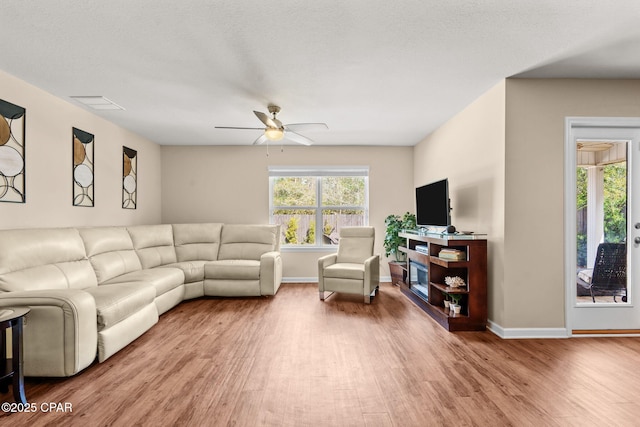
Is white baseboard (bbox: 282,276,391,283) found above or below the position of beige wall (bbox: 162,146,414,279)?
below

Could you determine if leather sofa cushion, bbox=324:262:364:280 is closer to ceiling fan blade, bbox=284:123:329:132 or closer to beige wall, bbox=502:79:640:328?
beige wall, bbox=502:79:640:328

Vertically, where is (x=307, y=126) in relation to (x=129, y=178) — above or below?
above

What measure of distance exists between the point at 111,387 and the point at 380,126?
13.3 feet

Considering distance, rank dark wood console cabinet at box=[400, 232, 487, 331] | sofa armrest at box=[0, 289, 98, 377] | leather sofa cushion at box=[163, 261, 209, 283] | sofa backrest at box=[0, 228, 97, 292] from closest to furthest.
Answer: sofa armrest at box=[0, 289, 98, 377]
sofa backrest at box=[0, 228, 97, 292]
dark wood console cabinet at box=[400, 232, 487, 331]
leather sofa cushion at box=[163, 261, 209, 283]

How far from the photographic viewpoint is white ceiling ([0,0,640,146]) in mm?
2090

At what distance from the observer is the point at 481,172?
3.62 m

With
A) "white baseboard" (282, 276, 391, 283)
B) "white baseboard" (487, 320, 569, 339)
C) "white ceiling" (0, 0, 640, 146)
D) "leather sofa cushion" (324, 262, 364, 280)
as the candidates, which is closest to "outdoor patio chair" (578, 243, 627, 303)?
"white baseboard" (487, 320, 569, 339)

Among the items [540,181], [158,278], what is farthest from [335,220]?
[540,181]

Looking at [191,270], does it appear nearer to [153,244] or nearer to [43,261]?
[153,244]

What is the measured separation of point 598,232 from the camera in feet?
10.7

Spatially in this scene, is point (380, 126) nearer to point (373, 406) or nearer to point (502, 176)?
point (502, 176)

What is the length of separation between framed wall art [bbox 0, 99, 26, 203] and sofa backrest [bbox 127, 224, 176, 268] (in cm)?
152

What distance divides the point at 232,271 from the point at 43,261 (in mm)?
2211

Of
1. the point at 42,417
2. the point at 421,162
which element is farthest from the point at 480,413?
the point at 421,162
